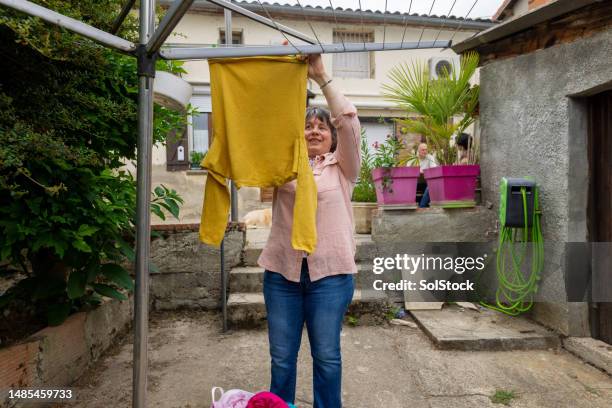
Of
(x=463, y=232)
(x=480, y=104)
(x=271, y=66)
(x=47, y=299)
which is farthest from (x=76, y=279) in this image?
(x=480, y=104)

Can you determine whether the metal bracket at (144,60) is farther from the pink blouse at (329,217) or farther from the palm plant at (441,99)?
the palm plant at (441,99)

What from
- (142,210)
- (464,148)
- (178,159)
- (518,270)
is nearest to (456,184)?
(464,148)

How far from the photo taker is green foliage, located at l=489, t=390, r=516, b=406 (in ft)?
7.82

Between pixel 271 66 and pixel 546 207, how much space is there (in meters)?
2.89

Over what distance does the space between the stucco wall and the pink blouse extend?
2234mm

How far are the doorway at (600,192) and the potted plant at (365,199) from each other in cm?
270

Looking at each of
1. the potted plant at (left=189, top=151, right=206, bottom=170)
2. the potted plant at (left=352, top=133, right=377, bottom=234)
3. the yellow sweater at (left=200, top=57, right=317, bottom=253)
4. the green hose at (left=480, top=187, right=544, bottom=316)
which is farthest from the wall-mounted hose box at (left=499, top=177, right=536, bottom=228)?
the potted plant at (left=189, top=151, right=206, bottom=170)

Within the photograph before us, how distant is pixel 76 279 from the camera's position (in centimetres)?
221

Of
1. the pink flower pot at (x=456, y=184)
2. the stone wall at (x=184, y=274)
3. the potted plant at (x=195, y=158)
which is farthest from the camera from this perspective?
the potted plant at (x=195, y=158)

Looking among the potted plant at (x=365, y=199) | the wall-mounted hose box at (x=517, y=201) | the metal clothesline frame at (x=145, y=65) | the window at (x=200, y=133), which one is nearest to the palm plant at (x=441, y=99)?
the wall-mounted hose box at (x=517, y=201)

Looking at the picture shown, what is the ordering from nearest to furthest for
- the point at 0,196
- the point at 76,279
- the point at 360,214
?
the point at 0,196
the point at 76,279
the point at 360,214

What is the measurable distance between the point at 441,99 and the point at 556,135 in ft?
4.00

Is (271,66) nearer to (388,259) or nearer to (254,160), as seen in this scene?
(254,160)

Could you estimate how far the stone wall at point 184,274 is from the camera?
3.89 metres
